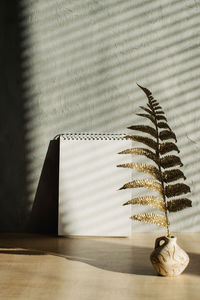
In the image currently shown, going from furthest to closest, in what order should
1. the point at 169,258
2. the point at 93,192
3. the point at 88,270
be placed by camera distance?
1. the point at 93,192
2. the point at 88,270
3. the point at 169,258

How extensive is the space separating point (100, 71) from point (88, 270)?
1.30m

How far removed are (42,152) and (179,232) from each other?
3.30ft

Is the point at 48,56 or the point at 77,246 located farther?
the point at 48,56

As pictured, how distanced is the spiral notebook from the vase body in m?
0.78

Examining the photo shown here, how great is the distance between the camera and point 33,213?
273 centimetres

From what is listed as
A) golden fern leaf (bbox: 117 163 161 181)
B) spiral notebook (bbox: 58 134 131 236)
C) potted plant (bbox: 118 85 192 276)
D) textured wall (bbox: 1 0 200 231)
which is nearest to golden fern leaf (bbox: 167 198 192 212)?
potted plant (bbox: 118 85 192 276)

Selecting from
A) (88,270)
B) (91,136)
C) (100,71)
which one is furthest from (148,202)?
(100,71)

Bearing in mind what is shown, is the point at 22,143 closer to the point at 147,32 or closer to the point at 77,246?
the point at 77,246

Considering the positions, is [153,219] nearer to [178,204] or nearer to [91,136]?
[178,204]

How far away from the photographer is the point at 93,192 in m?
2.60

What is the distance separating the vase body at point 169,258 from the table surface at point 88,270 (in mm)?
44

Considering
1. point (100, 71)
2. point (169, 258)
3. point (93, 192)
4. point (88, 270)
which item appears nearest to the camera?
point (169, 258)

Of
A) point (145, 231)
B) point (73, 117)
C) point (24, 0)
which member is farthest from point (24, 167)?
point (24, 0)

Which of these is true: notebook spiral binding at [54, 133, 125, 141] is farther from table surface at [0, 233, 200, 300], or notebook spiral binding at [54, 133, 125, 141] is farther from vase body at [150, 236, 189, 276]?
vase body at [150, 236, 189, 276]
